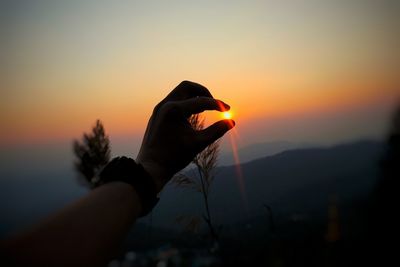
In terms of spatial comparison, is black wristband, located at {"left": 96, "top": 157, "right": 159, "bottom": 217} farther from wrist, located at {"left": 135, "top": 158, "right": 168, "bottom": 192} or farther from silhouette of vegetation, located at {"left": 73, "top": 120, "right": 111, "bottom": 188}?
silhouette of vegetation, located at {"left": 73, "top": 120, "right": 111, "bottom": 188}

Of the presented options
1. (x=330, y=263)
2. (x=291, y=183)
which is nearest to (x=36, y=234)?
(x=330, y=263)

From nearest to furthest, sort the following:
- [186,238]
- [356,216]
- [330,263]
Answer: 1. [330,263]
2. [356,216]
3. [186,238]

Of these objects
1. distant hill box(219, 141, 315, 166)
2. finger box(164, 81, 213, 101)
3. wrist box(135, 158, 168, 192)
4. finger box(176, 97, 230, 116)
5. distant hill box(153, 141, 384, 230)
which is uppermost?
finger box(164, 81, 213, 101)

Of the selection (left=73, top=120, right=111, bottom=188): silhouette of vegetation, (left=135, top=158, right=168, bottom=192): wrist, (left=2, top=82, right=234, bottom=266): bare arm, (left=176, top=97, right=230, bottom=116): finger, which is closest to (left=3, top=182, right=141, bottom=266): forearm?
(left=2, top=82, right=234, bottom=266): bare arm

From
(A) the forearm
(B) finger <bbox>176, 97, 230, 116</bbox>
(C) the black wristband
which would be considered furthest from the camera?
(B) finger <bbox>176, 97, 230, 116</bbox>

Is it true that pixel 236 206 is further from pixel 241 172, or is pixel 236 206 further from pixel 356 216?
pixel 356 216

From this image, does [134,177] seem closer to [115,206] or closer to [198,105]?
[115,206]

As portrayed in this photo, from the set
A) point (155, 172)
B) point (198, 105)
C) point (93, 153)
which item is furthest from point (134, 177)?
point (93, 153)
